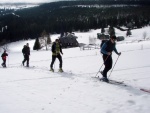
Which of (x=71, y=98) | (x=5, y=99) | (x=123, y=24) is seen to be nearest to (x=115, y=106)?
(x=71, y=98)

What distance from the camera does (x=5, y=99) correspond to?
909 centimetres

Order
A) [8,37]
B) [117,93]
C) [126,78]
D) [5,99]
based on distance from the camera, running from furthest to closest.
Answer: [8,37], [126,78], [117,93], [5,99]

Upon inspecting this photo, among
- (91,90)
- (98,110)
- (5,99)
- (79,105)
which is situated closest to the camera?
(98,110)

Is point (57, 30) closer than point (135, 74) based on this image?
No

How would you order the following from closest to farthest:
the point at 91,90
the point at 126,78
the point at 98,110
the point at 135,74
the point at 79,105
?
the point at 98,110 < the point at 79,105 < the point at 91,90 < the point at 126,78 < the point at 135,74

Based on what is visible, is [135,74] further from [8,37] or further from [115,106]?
[8,37]

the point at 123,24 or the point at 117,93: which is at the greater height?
the point at 123,24

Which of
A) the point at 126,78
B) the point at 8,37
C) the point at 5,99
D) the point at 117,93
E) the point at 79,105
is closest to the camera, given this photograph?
the point at 79,105

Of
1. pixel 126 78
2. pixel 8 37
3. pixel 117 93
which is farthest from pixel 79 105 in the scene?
pixel 8 37

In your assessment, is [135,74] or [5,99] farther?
[135,74]

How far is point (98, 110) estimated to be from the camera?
26.2ft

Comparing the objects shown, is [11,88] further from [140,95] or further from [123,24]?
[123,24]

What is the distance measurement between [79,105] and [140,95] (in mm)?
2413

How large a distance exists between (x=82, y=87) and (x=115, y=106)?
3.00m
